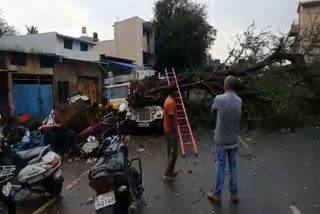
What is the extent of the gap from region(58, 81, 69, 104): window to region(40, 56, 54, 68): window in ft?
4.89

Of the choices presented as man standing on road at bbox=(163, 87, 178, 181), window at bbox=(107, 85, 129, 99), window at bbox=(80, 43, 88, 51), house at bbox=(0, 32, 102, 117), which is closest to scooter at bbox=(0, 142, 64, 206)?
man standing on road at bbox=(163, 87, 178, 181)

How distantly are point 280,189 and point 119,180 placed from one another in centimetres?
331

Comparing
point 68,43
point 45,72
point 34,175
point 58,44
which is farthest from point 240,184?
point 68,43

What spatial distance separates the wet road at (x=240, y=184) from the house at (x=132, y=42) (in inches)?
1501

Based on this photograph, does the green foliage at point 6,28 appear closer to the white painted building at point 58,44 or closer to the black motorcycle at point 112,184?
the white painted building at point 58,44

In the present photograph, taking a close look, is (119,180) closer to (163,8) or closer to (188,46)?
(188,46)

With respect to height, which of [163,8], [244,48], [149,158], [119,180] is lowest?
[149,158]

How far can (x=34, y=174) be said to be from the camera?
7.56m

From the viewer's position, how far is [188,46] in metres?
49.3

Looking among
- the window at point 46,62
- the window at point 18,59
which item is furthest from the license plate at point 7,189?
the window at point 46,62

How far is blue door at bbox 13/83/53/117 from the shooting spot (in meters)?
23.3

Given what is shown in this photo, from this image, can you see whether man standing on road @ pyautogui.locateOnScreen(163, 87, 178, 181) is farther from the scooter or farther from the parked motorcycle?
the parked motorcycle

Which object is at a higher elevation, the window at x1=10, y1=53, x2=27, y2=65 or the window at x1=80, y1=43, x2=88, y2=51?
the window at x1=80, y1=43, x2=88, y2=51

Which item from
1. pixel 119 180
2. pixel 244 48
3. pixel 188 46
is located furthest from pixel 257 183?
pixel 188 46
